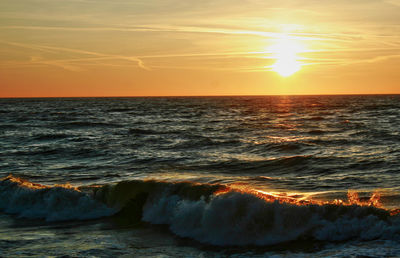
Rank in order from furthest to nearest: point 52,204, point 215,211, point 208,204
Answer: point 52,204, point 208,204, point 215,211

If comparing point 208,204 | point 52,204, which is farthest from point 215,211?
point 52,204

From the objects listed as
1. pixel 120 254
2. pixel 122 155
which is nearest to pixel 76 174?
pixel 122 155

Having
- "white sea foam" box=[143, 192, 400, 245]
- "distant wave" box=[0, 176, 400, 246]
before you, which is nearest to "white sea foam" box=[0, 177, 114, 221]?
"distant wave" box=[0, 176, 400, 246]

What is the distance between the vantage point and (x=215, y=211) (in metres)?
9.41

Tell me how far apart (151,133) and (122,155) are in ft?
31.3

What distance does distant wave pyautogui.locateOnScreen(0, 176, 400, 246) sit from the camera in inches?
334

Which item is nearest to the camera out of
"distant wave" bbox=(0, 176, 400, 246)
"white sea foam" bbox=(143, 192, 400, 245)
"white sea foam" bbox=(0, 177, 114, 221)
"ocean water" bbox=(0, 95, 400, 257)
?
"ocean water" bbox=(0, 95, 400, 257)

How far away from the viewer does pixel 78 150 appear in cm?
2183

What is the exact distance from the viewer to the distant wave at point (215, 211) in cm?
849

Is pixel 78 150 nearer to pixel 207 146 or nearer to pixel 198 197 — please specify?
pixel 207 146

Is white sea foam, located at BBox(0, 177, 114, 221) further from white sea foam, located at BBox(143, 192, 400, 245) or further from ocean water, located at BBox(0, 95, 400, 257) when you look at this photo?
white sea foam, located at BBox(143, 192, 400, 245)

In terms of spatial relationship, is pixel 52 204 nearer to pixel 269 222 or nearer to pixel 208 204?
pixel 208 204

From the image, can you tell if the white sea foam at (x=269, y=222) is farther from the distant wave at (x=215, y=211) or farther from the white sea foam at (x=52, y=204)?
the white sea foam at (x=52, y=204)

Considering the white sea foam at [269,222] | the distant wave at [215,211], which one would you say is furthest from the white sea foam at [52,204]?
the white sea foam at [269,222]
